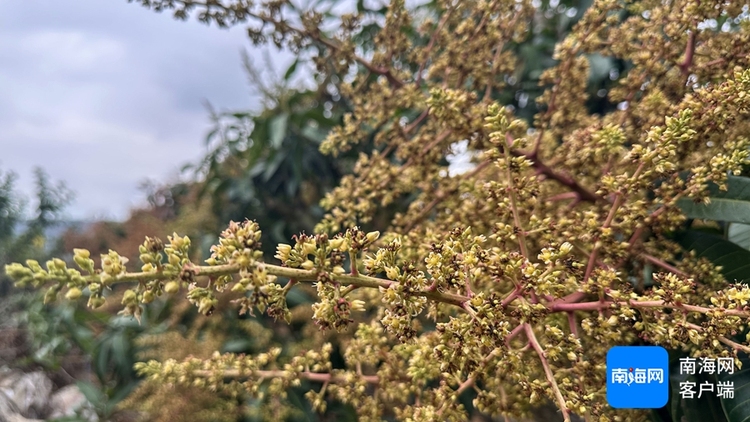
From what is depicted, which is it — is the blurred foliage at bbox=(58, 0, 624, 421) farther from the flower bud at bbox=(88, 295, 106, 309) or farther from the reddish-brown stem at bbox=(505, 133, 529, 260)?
the flower bud at bbox=(88, 295, 106, 309)

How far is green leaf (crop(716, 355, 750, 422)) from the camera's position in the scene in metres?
0.66

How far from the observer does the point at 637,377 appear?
0.62m

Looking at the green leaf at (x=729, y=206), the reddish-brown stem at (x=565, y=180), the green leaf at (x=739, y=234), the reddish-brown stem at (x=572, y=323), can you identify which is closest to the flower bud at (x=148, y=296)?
the reddish-brown stem at (x=572, y=323)

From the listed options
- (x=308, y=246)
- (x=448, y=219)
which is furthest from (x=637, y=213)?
(x=308, y=246)

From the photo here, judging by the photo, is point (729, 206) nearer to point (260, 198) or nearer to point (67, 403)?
point (260, 198)

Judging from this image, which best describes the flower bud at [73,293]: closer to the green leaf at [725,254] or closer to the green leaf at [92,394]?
the green leaf at [725,254]

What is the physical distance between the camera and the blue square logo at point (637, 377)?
0.60 m

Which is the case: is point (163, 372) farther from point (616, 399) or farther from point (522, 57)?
point (522, 57)

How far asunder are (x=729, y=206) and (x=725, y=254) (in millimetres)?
86

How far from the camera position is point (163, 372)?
75 centimetres

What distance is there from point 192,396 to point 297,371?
28.9 inches

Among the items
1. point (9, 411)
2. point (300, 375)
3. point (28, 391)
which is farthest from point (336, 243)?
point (28, 391)

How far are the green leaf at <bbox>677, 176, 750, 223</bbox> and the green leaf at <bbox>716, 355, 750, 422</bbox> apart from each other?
216 millimetres

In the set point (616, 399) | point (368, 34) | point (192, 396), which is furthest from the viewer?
point (368, 34)
